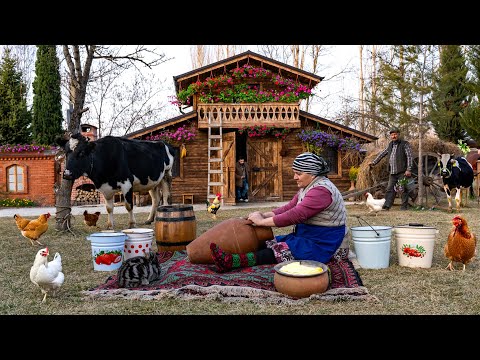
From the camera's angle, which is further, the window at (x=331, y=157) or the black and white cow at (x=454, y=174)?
the window at (x=331, y=157)

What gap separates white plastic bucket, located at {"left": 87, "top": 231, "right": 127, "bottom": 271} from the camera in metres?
4.96

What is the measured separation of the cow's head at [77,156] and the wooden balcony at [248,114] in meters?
8.92

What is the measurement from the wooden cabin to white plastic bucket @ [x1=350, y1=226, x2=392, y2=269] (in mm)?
11279

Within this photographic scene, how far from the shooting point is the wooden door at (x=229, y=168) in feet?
52.1

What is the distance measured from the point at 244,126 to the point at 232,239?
12.3m

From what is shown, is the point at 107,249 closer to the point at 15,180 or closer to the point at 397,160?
the point at 397,160

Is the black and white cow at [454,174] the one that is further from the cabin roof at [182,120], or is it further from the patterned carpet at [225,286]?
the patterned carpet at [225,286]

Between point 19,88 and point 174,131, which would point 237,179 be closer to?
point 174,131

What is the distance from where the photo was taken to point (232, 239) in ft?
15.0

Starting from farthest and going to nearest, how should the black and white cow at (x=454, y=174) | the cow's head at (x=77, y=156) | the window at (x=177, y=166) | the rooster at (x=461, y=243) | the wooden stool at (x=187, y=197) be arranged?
the window at (x=177, y=166) → the wooden stool at (x=187, y=197) → the black and white cow at (x=454, y=174) → the cow's head at (x=77, y=156) → the rooster at (x=461, y=243)

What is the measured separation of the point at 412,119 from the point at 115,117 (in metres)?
24.7

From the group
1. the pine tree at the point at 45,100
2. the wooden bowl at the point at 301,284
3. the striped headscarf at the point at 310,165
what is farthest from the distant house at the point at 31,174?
the wooden bowl at the point at 301,284

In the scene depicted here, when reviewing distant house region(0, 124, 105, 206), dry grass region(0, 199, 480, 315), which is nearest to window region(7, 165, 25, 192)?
A: distant house region(0, 124, 105, 206)

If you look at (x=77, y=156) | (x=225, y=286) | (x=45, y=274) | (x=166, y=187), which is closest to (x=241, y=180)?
(x=166, y=187)
